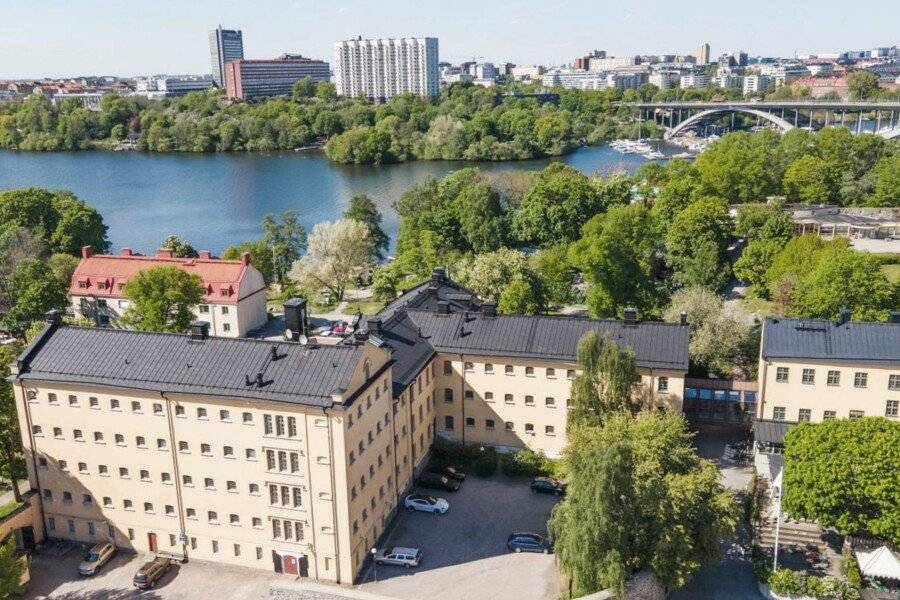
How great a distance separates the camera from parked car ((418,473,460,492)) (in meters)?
43.3

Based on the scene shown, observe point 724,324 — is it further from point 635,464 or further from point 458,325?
point 635,464

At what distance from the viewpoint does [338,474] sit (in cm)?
3441

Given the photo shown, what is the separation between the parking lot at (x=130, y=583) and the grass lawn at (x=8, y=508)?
2602 mm

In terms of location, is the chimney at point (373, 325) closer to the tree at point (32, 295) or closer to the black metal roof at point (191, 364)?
the black metal roof at point (191, 364)

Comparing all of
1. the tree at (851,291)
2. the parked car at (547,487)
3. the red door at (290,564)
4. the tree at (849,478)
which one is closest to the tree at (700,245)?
the tree at (851,291)

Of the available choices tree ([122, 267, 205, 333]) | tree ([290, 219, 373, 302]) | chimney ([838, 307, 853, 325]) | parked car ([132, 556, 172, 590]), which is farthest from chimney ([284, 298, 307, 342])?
tree ([290, 219, 373, 302])

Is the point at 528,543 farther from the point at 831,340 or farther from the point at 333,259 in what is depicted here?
the point at 333,259

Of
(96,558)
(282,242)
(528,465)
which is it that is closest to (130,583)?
(96,558)

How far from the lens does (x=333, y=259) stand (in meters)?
79.0

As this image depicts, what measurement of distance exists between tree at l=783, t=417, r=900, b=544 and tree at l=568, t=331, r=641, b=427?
8.81 meters

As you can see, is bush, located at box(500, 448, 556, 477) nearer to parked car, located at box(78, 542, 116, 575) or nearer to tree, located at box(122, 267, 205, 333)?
parked car, located at box(78, 542, 116, 575)

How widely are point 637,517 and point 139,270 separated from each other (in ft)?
163

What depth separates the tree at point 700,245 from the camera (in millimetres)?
73188

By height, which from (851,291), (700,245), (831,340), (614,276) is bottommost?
(614,276)
